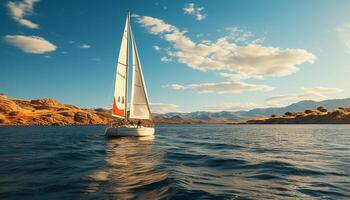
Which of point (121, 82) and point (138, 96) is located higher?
point (121, 82)

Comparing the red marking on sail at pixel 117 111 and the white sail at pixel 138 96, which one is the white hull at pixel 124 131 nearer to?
the red marking on sail at pixel 117 111

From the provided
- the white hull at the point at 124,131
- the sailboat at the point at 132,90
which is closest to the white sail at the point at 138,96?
the sailboat at the point at 132,90

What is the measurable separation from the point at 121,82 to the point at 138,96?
172 inches

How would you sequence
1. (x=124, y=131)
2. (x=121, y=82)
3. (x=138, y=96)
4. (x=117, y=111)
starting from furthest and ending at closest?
1. (x=138, y=96)
2. (x=121, y=82)
3. (x=117, y=111)
4. (x=124, y=131)

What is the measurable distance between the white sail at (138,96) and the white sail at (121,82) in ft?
5.35

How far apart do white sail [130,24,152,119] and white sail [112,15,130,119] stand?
64.1 inches

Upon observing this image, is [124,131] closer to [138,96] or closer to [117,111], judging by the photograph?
[117,111]

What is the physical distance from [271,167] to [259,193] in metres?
8.91

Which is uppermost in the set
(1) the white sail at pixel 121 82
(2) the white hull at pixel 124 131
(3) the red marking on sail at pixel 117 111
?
(1) the white sail at pixel 121 82

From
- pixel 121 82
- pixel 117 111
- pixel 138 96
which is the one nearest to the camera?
pixel 117 111

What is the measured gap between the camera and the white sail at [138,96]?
58000mm

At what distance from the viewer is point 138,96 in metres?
58.3

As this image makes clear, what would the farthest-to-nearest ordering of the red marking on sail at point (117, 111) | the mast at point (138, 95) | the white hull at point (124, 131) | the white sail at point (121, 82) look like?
1. the mast at point (138, 95)
2. the white sail at point (121, 82)
3. the red marking on sail at point (117, 111)
4. the white hull at point (124, 131)

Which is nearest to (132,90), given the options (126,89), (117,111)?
(126,89)
